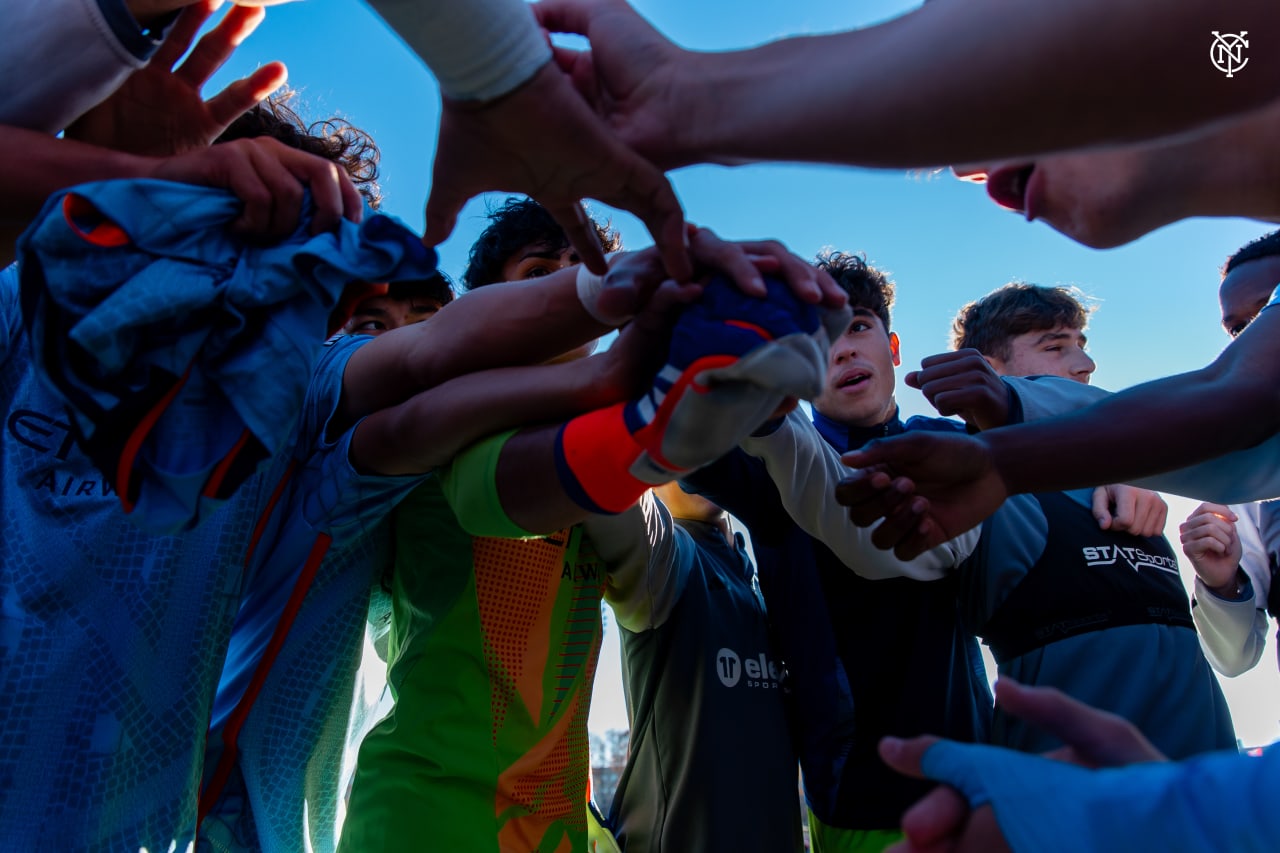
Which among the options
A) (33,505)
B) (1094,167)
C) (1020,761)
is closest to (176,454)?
(33,505)

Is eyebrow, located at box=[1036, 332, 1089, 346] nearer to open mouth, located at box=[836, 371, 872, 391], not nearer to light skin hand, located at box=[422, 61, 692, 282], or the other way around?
open mouth, located at box=[836, 371, 872, 391]

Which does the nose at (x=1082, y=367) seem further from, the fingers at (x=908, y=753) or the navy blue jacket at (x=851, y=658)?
the fingers at (x=908, y=753)

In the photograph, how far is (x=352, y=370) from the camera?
5.47 feet

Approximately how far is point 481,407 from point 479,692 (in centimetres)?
50

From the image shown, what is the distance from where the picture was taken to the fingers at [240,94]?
157 centimetres

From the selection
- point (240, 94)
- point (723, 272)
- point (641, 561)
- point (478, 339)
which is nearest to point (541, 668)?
point (641, 561)

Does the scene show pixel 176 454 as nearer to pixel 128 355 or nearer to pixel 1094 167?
pixel 128 355

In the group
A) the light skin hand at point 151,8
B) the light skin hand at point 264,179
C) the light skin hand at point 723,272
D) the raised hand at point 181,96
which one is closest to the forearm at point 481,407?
the light skin hand at point 723,272

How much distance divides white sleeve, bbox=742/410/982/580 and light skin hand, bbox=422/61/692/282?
24.7 inches

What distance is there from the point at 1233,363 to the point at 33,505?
6.74ft

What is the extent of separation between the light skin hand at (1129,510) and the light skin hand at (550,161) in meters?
1.45

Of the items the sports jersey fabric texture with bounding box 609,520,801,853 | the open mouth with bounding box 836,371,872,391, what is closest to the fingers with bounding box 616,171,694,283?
the sports jersey fabric texture with bounding box 609,520,801,853

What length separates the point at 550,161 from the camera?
127cm

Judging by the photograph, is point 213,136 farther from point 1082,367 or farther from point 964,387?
point 1082,367
